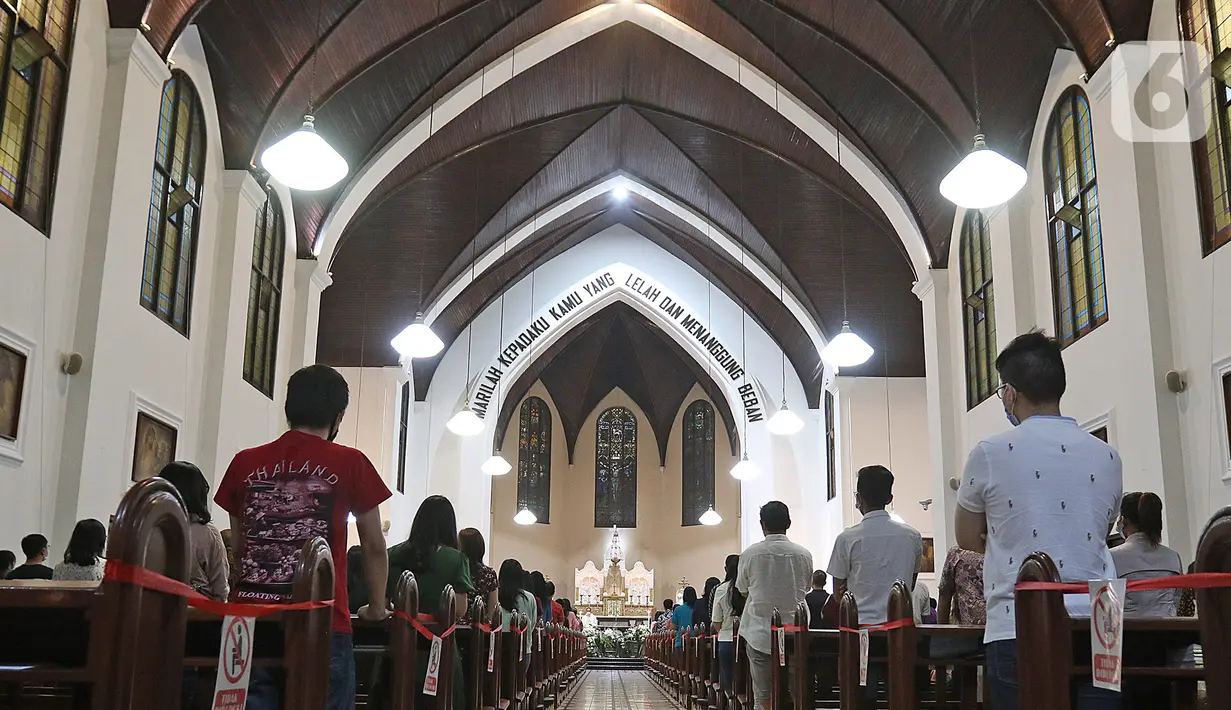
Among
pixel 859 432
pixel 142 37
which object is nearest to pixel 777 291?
pixel 859 432

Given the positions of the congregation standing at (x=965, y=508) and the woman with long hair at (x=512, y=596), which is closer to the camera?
the congregation standing at (x=965, y=508)

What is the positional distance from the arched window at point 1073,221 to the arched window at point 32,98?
7581 millimetres

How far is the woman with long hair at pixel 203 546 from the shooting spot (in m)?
3.70

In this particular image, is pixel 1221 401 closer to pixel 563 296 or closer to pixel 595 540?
pixel 563 296

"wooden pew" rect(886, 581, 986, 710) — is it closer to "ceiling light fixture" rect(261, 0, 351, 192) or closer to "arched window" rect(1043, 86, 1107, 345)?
"ceiling light fixture" rect(261, 0, 351, 192)

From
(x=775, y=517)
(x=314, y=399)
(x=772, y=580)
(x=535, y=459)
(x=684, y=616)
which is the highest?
(x=535, y=459)

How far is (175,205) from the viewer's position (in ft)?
29.6

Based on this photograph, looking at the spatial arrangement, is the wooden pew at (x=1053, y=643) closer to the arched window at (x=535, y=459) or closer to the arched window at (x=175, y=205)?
the arched window at (x=175, y=205)

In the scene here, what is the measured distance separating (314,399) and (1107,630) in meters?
2.12

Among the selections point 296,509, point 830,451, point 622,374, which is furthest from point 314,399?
point 622,374

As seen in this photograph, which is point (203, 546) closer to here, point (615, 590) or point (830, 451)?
point (830, 451)

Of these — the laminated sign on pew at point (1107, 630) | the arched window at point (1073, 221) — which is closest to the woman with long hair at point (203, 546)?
the laminated sign on pew at point (1107, 630)

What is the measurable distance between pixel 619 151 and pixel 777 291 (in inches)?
130

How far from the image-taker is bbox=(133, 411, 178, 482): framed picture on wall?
337 inches
